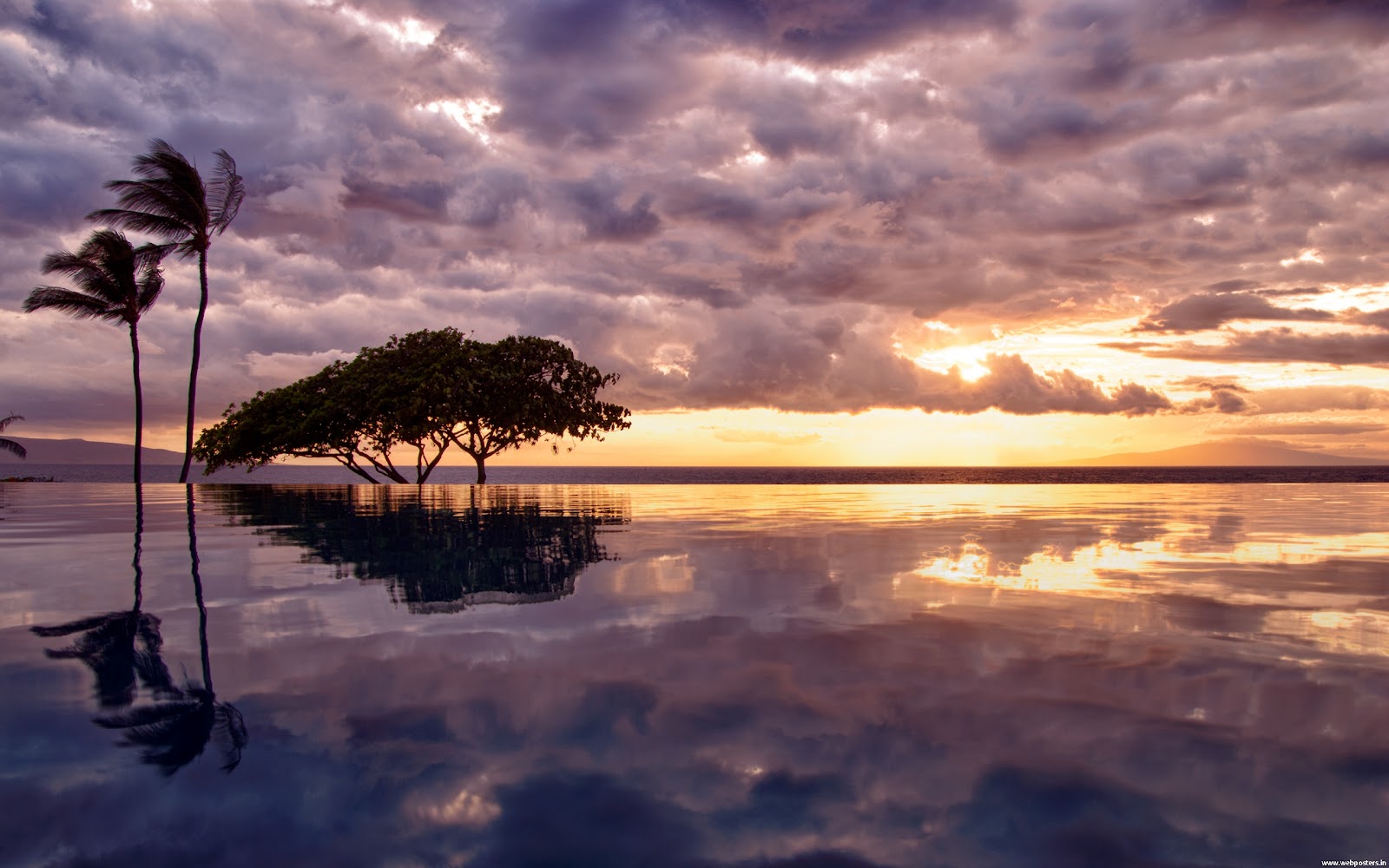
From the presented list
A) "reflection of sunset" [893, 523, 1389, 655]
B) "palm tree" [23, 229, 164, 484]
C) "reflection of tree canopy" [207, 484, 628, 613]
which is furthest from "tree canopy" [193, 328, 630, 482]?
"reflection of sunset" [893, 523, 1389, 655]

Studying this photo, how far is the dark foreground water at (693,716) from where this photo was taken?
2.79 meters

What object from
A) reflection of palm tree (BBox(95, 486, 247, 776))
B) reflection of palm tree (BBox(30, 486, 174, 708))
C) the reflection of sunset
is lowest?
the reflection of sunset

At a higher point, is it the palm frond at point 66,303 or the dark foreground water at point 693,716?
the palm frond at point 66,303

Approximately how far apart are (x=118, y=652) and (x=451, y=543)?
21.0 ft

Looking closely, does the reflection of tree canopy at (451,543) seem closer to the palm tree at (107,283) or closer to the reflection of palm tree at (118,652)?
the reflection of palm tree at (118,652)

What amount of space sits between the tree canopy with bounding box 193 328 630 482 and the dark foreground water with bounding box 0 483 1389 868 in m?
29.7

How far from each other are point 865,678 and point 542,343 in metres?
37.2

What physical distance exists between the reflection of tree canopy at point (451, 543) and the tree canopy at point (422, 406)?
16734mm

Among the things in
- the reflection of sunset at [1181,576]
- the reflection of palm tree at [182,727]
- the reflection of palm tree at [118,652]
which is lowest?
the reflection of sunset at [1181,576]

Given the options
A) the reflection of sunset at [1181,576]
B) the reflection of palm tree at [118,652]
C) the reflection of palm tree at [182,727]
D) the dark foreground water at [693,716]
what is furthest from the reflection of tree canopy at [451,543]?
the reflection of sunset at [1181,576]

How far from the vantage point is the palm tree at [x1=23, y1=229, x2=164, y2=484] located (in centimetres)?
3428

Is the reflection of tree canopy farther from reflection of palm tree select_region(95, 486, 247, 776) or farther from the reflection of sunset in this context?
the reflection of sunset

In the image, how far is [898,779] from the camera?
10.6 feet

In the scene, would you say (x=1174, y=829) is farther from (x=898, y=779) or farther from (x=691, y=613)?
(x=691, y=613)
